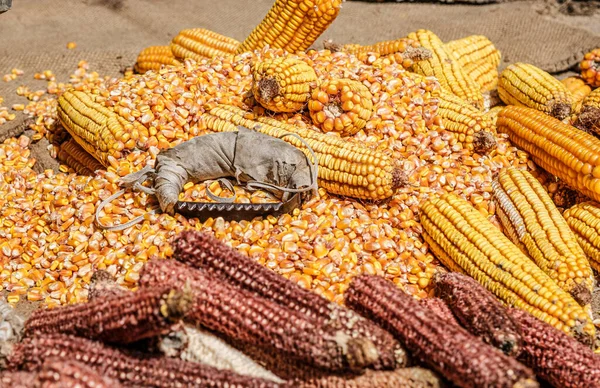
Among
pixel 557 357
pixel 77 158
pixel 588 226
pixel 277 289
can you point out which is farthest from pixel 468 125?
pixel 77 158

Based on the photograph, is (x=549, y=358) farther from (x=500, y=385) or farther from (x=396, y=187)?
(x=396, y=187)

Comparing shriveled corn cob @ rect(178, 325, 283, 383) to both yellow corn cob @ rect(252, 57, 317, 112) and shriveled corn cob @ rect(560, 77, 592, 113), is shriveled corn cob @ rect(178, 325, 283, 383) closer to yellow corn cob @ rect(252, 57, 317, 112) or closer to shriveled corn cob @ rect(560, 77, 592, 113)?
yellow corn cob @ rect(252, 57, 317, 112)

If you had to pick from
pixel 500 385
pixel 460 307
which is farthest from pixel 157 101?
pixel 500 385

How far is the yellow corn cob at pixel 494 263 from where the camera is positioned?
3.29 m

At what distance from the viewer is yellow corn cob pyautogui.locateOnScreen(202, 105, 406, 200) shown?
4020 millimetres

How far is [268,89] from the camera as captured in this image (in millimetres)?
4445

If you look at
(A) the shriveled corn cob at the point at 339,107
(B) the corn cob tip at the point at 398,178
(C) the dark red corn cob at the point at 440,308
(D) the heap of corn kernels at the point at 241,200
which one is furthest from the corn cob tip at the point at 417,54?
(C) the dark red corn cob at the point at 440,308

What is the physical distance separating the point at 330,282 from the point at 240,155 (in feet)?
4.12

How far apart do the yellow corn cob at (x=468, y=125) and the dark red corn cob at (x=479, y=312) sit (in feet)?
5.29

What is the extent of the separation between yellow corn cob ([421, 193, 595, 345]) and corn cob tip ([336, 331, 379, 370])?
4.30 feet

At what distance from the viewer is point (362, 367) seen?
2.63 meters

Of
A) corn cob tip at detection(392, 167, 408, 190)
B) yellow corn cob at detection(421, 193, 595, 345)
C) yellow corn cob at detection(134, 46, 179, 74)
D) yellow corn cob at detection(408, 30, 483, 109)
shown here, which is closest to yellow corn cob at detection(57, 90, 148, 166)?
yellow corn cob at detection(134, 46, 179, 74)

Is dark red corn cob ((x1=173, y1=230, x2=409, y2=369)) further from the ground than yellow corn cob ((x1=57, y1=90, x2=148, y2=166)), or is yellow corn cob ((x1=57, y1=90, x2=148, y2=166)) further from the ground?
dark red corn cob ((x1=173, y1=230, x2=409, y2=369))

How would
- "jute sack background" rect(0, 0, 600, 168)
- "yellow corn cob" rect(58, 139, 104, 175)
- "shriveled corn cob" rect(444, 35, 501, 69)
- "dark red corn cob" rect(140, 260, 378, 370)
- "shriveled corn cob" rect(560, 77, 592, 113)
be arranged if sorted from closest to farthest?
"dark red corn cob" rect(140, 260, 378, 370)
"yellow corn cob" rect(58, 139, 104, 175)
"shriveled corn cob" rect(560, 77, 592, 113)
"shriveled corn cob" rect(444, 35, 501, 69)
"jute sack background" rect(0, 0, 600, 168)
